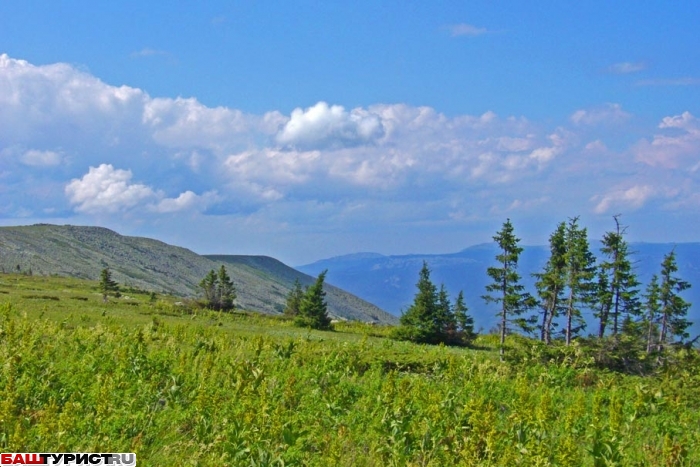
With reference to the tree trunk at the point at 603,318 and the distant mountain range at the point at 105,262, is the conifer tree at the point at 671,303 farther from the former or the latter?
the distant mountain range at the point at 105,262

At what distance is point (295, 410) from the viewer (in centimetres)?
1288

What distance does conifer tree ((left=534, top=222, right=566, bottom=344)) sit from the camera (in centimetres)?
4206

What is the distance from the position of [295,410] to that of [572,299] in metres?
31.3

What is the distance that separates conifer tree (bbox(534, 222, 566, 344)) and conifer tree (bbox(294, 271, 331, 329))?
15207mm

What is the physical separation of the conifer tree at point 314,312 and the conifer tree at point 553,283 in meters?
15.2

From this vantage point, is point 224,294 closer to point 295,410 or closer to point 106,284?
point 106,284

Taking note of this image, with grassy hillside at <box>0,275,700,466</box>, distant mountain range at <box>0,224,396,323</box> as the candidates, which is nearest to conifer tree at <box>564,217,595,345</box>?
grassy hillside at <box>0,275,700,466</box>

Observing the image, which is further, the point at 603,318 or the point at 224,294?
the point at 224,294

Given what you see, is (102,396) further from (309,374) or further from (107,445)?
(309,374)

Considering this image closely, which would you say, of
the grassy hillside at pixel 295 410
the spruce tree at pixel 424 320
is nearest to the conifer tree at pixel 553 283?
the spruce tree at pixel 424 320

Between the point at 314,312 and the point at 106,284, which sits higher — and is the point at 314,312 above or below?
below

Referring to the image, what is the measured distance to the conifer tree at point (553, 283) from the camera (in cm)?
4206

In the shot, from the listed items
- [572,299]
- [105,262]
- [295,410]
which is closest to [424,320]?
[572,299]

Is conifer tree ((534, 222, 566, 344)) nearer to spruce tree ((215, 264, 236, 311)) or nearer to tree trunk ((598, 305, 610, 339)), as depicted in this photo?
tree trunk ((598, 305, 610, 339))
